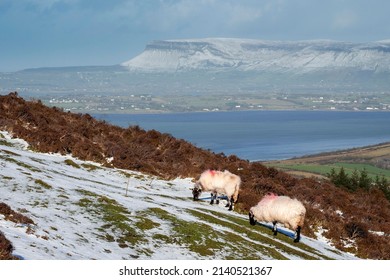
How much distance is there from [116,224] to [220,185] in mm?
7568

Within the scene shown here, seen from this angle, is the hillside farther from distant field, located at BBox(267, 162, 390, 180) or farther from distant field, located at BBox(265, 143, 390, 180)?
distant field, located at BBox(267, 162, 390, 180)

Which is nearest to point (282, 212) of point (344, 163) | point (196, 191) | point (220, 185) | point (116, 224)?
point (220, 185)

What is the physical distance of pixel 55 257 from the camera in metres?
10.3

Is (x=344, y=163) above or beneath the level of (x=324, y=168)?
above

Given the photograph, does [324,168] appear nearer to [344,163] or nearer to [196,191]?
[344,163]

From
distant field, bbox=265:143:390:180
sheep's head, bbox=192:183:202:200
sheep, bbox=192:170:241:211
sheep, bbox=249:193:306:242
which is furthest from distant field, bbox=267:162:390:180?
sheep, bbox=249:193:306:242

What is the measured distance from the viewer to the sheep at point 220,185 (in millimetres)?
20500

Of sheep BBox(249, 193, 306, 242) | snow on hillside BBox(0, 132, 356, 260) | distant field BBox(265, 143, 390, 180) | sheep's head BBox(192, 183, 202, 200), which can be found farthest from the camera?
distant field BBox(265, 143, 390, 180)

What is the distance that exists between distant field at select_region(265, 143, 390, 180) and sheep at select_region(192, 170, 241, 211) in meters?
113

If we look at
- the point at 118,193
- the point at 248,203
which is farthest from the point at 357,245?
the point at 118,193

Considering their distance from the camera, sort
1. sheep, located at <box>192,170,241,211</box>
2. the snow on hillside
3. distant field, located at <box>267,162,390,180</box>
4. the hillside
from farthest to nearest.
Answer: distant field, located at <box>267,162,390,180</box> → the hillside → sheep, located at <box>192,170,241,211</box> → the snow on hillside

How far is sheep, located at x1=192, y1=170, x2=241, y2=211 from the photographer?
67.3ft

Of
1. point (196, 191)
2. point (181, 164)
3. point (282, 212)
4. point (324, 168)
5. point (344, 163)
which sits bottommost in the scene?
point (324, 168)

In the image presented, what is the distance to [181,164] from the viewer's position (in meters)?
27.2
